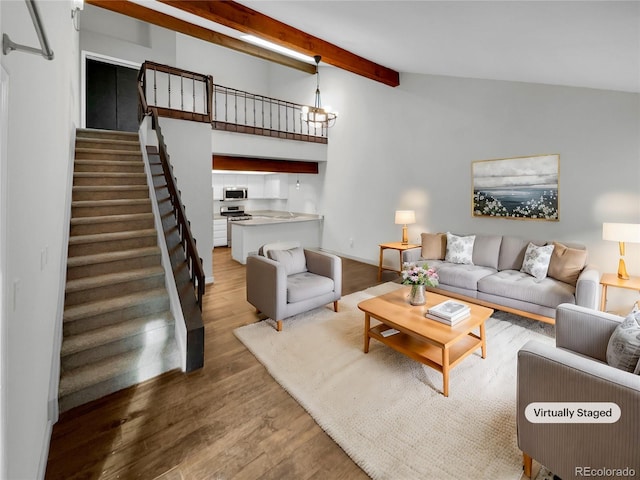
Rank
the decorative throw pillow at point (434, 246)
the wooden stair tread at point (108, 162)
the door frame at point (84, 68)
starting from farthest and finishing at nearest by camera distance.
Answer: the door frame at point (84, 68)
the decorative throw pillow at point (434, 246)
the wooden stair tread at point (108, 162)

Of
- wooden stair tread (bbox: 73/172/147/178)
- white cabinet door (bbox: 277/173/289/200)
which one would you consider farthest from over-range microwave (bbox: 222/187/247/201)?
wooden stair tread (bbox: 73/172/147/178)

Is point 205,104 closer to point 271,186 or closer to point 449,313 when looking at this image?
point 271,186

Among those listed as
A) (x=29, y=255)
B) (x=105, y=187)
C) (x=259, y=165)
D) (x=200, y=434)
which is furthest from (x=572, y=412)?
(x=259, y=165)

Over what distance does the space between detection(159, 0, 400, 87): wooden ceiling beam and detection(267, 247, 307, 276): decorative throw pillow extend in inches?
96.6

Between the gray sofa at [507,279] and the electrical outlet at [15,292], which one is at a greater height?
the electrical outlet at [15,292]

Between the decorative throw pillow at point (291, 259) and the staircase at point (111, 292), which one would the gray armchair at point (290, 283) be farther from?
the staircase at point (111, 292)

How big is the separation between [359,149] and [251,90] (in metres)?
4.06

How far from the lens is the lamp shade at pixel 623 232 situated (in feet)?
9.90

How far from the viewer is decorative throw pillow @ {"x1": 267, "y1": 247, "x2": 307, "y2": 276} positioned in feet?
12.5

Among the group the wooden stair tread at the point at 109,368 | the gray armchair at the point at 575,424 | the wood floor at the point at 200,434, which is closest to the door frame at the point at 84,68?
the wooden stair tread at the point at 109,368

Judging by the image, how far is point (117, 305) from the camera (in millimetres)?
2717

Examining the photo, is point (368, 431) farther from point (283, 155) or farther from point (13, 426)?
point (283, 155)

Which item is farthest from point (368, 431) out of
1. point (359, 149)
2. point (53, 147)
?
point (359, 149)

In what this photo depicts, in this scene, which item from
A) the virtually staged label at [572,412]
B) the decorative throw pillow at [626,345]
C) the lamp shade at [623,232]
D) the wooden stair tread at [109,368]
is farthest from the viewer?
the lamp shade at [623,232]
